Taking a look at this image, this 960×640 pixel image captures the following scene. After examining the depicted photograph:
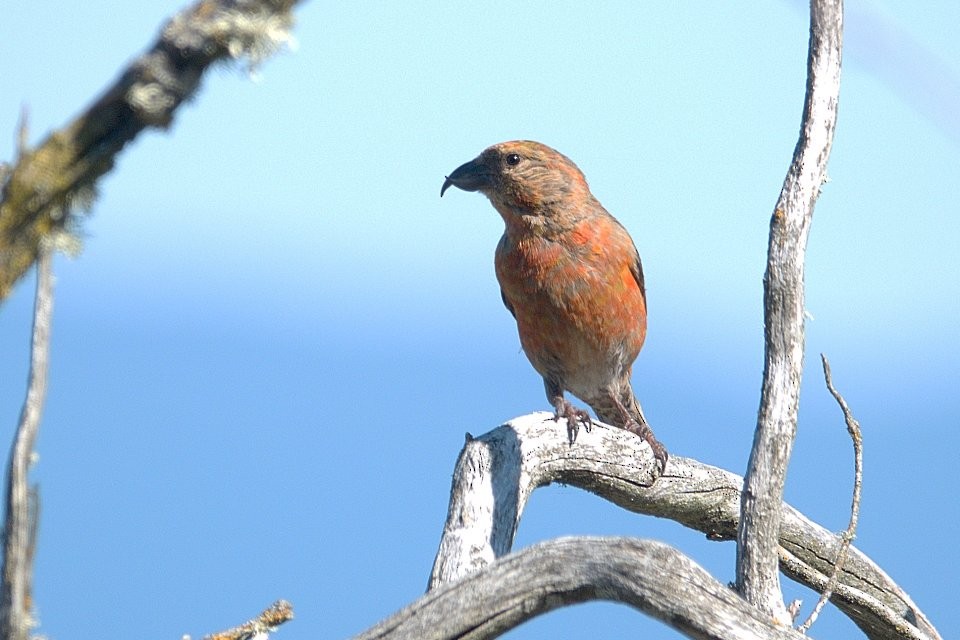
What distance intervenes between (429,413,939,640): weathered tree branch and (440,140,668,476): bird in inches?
9.8

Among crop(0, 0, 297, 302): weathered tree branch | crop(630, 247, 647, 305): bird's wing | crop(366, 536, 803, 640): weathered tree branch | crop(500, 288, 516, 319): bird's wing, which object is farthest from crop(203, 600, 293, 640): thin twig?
crop(630, 247, 647, 305): bird's wing

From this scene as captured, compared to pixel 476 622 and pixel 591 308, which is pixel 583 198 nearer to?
pixel 591 308

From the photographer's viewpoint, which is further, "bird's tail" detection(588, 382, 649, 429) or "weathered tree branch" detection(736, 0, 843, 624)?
"bird's tail" detection(588, 382, 649, 429)

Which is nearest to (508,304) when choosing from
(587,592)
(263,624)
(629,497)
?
(629,497)

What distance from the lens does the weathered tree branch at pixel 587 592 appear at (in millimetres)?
2396

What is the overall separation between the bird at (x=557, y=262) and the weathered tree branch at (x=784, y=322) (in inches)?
Result: 59.7

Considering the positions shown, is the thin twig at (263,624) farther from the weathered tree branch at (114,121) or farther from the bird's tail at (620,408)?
the bird's tail at (620,408)

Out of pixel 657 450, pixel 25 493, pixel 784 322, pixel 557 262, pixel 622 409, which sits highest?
pixel 557 262

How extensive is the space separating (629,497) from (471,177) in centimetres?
153

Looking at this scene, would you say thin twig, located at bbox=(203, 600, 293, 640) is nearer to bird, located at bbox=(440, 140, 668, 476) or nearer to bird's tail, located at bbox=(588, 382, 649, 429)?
bird, located at bbox=(440, 140, 668, 476)

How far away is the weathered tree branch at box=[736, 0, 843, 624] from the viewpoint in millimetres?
2719

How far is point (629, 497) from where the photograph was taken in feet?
13.6

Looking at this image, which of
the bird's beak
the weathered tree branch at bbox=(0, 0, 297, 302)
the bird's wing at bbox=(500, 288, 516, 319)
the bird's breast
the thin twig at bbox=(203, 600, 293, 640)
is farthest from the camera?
the bird's wing at bbox=(500, 288, 516, 319)

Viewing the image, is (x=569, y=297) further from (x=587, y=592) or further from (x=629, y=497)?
(x=587, y=592)
